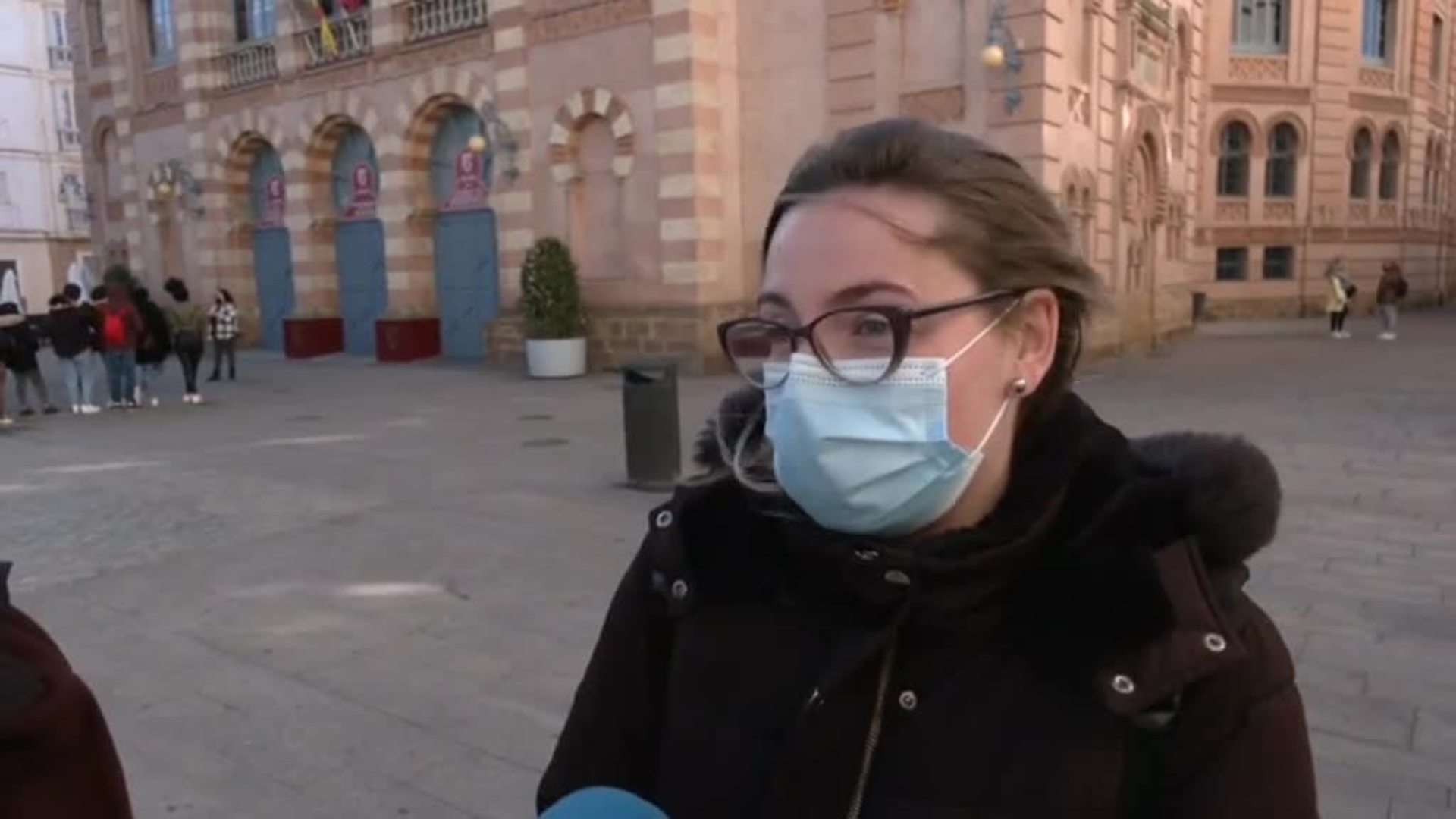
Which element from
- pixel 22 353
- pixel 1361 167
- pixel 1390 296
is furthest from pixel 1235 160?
pixel 22 353

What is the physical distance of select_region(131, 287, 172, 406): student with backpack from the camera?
1485 cm

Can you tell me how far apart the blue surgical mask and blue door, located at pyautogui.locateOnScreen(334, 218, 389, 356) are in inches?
846

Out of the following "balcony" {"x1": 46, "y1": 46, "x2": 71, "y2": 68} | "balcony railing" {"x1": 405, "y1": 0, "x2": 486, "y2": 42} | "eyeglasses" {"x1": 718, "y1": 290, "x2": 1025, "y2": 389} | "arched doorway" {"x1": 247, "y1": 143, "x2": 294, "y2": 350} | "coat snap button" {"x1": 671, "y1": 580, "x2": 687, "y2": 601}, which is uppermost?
"balcony" {"x1": 46, "y1": 46, "x2": 71, "y2": 68}

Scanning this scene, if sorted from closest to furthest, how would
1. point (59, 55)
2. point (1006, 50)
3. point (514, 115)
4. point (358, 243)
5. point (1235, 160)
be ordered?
point (1006, 50)
point (514, 115)
point (358, 243)
point (1235, 160)
point (59, 55)

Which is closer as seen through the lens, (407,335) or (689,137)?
(689,137)

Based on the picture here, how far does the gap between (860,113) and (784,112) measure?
4.97ft

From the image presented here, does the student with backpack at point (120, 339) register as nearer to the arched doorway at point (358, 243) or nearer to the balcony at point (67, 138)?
the arched doorway at point (358, 243)

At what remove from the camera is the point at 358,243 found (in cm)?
2253

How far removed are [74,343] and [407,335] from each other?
7055 millimetres

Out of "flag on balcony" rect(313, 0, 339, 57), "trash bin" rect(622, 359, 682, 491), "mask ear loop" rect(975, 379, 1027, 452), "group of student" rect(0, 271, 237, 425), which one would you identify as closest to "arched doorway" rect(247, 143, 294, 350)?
"flag on balcony" rect(313, 0, 339, 57)

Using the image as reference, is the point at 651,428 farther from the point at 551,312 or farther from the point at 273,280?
the point at 273,280

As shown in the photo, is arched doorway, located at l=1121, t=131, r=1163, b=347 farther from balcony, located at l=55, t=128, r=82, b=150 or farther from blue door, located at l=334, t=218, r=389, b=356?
balcony, located at l=55, t=128, r=82, b=150

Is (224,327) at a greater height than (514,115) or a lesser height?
lesser

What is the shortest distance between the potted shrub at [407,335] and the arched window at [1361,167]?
96.0ft
